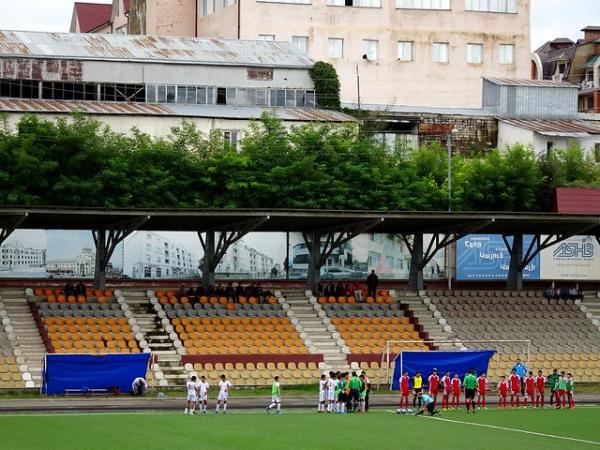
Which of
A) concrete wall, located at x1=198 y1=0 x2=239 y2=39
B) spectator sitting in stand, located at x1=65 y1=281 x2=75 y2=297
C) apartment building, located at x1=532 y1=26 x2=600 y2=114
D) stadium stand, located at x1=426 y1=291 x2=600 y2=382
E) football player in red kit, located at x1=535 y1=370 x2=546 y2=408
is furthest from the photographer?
apartment building, located at x1=532 y1=26 x2=600 y2=114

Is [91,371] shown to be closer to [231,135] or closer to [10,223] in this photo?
[10,223]

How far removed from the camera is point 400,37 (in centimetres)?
11081

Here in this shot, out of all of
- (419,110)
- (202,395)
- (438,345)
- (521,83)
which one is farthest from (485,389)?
(521,83)

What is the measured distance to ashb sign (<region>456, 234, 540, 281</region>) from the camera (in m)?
76.3

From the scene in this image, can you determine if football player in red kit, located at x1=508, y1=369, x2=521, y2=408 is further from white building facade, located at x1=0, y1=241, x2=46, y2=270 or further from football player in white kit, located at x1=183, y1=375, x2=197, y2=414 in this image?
white building facade, located at x1=0, y1=241, x2=46, y2=270

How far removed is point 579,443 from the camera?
1674 inches

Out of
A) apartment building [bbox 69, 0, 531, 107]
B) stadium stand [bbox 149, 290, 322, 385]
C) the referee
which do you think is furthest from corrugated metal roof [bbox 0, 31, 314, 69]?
the referee

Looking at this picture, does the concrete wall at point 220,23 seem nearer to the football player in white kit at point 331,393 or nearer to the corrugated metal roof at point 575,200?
the corrugated metal roof at point 575,200

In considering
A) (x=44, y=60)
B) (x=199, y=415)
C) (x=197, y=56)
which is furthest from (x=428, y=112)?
(x=199, y=415)

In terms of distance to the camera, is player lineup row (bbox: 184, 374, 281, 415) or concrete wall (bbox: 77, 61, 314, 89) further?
concrete wall (bbox: 77, 61, 314, 89)

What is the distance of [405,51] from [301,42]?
839cm

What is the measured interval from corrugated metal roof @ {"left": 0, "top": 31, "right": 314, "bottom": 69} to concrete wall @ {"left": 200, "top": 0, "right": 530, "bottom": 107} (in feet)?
23.4

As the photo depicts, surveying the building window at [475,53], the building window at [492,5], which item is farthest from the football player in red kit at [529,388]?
the building window at [492,5]

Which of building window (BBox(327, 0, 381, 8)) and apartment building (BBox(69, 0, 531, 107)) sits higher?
building window (BBox(327, 0, 381, 8))
